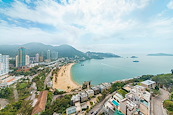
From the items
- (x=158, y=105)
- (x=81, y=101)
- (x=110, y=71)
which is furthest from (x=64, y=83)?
(x=110, y=71)

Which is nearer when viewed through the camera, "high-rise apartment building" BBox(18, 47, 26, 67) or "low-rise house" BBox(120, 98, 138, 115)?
"low-rise house" BBox(120, 98, 138, 115)

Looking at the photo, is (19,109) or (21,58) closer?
(19,109)

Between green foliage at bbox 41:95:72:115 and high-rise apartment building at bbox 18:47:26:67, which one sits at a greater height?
high-rise apartment building at bbox 18:47:26:67

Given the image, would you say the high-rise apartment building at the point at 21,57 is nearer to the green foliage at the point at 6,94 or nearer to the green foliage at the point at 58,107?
the green foliage at the point at 6,94

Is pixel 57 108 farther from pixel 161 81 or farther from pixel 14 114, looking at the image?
pixel 161 81

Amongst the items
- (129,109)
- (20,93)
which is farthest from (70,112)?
(20,93)

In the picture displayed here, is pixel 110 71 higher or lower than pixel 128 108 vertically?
lower

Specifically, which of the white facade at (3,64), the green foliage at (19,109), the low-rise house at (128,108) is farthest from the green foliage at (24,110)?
the white facade at (3,64)

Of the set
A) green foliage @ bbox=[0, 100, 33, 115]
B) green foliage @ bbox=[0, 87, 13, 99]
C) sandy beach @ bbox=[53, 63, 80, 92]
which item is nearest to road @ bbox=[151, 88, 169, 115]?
sandy beach @ bbox=[53, 63, 80, 92]

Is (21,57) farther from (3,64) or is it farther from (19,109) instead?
(19,109)

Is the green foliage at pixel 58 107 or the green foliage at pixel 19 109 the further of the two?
the green foliage at pixel 58 107

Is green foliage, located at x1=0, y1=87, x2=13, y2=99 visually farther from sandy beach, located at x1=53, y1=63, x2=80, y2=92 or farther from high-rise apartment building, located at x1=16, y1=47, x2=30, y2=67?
high-rise apartment building, located at x1=16, y1=47, x2=30, y2=67
